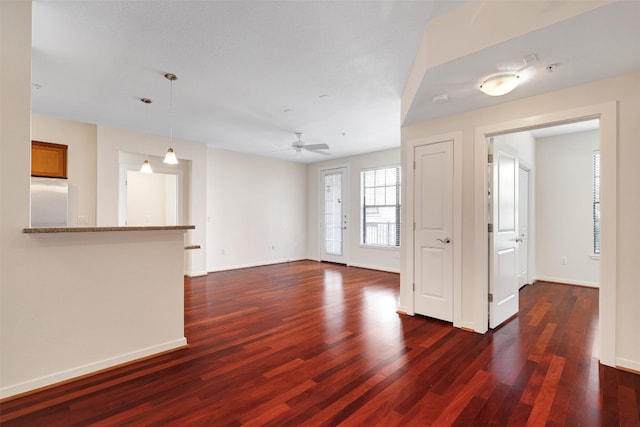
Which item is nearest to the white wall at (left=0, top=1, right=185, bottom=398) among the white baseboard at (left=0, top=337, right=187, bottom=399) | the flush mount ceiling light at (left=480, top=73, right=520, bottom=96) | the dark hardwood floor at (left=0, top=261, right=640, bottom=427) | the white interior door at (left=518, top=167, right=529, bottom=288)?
the white baseboard at (left=0, top=337, right=187, bottom=399)

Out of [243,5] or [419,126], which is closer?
[243,5]

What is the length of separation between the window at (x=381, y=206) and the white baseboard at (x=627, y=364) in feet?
13.5

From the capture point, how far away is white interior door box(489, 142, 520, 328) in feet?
10.5

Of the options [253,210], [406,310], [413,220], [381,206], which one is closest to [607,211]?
[413,220]

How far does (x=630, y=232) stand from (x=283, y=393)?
9.72 feet

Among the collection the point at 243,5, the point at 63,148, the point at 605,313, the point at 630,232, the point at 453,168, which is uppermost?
the point at 243,5

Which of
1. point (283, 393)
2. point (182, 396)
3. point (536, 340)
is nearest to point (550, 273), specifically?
point (536, 340)

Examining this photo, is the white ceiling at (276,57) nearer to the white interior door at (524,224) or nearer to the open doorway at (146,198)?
the white interior door at (524,224)

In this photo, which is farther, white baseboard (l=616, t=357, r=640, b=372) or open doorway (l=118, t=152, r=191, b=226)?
open doorway (l=118, t=152, r=191, b=226)

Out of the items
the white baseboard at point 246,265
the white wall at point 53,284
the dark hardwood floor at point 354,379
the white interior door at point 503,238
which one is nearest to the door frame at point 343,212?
the white baseboard at point 246,265

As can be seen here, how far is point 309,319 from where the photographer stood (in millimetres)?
3459

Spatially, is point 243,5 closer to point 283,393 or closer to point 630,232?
point 283,393

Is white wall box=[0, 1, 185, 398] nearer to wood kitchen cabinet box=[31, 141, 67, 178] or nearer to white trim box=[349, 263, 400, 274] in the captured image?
wood kitchen cabinet box=[31, 141, 67, 178]

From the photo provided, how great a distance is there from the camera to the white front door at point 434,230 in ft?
11.0
